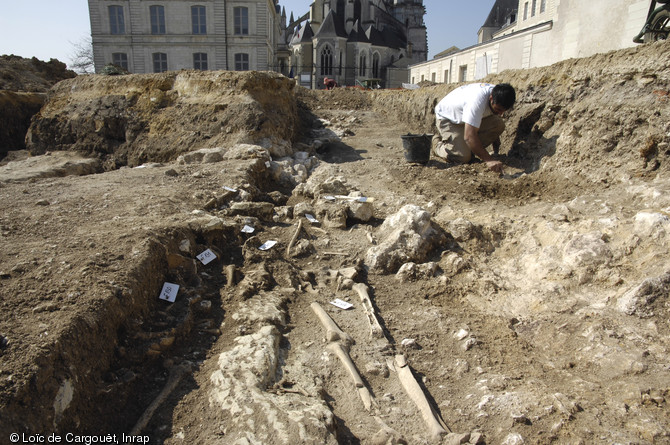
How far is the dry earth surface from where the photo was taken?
6.67ft

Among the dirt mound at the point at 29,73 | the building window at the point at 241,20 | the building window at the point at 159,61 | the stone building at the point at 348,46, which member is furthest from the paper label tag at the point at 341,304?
the stone building at the point at 348,46

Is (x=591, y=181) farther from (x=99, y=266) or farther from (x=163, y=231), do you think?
(x=99, y=266)

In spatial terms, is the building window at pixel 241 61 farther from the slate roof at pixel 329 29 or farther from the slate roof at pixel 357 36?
the slate roof at pixel 357 36

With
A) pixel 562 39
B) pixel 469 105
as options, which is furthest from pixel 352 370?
pixel 562 39

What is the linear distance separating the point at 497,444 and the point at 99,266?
2.61 metres

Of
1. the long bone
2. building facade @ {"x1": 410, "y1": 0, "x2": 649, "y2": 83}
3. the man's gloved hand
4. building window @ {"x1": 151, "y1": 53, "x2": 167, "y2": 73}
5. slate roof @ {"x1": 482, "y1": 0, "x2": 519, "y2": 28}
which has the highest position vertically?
slate roof @ {"x1": 482, "y1": 0, "x2": 519, "y2": 28}

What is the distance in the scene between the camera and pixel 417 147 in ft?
19.8

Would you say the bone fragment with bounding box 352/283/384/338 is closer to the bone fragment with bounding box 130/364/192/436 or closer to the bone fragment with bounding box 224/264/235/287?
the bone fragment with bounding box 224/264/235/287

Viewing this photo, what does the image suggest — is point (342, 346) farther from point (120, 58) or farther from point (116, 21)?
point (116, 21)

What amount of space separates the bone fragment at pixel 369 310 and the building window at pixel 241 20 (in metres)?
33.9

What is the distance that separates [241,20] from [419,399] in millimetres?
35519

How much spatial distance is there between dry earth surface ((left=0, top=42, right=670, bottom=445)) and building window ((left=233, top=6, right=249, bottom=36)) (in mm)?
30679

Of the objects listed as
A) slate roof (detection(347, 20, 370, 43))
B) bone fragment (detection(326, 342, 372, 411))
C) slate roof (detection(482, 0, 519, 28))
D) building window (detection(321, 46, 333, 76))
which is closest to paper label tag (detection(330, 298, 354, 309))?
bone fragment (detection(326, 342, 372, 411))

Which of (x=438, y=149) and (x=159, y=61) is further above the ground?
(x=159, y=61)
